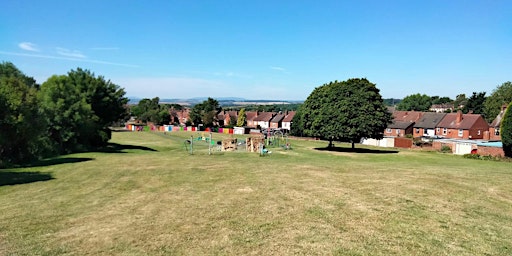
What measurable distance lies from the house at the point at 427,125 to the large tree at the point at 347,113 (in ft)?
131

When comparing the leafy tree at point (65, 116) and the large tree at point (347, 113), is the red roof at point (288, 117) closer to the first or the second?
the large tree at point (347, 113)

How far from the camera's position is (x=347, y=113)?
44.5m

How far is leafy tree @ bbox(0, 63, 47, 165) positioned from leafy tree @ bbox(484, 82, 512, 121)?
101 meters

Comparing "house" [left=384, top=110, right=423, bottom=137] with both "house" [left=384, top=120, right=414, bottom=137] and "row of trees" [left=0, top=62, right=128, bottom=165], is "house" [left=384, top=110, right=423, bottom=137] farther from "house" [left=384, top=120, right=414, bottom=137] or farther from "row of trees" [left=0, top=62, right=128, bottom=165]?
"row of trees" [left=0, top=62, right=128, bottom=165]

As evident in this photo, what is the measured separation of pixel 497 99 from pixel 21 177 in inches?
4229

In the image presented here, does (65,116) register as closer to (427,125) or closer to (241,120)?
(427,125)

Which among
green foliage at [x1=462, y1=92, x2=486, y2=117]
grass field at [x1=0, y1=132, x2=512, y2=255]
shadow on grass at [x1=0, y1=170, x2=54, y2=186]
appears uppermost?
green foliage at [x1=462, y1=92, x2=486, y2=117]

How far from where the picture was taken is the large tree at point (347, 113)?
44219 millimetres

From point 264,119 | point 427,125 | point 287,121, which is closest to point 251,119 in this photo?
point 264,119

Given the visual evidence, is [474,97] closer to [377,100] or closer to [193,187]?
[377,100]

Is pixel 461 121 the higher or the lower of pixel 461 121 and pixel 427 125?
the higher

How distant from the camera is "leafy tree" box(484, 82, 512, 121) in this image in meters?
92.2

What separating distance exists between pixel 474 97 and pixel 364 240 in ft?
411

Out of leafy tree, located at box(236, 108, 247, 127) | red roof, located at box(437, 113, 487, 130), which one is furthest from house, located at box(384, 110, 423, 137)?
leafy tree, located at box(236, 108, 247, 127)
